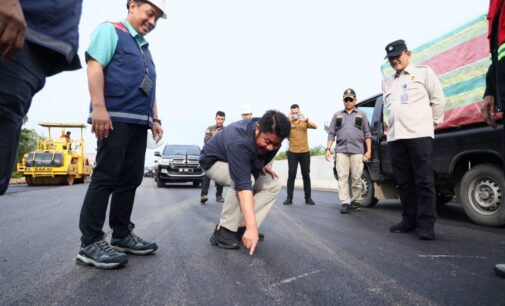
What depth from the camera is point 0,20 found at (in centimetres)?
116

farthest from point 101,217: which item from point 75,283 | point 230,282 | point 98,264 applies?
point 230,282

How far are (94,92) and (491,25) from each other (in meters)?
2.60

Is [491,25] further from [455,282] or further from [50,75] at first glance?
[50,75]

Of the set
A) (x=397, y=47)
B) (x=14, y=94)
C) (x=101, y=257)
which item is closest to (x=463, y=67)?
(x=397, y=47)

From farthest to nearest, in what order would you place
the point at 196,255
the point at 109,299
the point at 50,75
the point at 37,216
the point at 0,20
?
the point at 37,216 → the point at 196,255 → the point at 109,299 → the point at 50,75 → the point at 0,20

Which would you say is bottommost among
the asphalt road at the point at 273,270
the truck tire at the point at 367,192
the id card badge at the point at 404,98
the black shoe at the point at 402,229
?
the asphalt road at the point at 273,270

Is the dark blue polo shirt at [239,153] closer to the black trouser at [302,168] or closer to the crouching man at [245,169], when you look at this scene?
the crouching man at [245,169]

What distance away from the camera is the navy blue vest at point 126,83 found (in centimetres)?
260

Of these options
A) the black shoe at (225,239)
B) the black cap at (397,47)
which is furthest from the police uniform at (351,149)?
the black shoe at (225,239)

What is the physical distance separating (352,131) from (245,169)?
12.0 feet

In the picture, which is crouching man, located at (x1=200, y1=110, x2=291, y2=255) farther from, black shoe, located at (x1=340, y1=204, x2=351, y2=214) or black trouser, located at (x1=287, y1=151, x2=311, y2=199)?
black trouser, located at (x1=287, y1=151, x2=311, y2=199)

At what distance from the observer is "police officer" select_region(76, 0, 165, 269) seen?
248 centimetres

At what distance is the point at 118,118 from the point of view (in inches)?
102

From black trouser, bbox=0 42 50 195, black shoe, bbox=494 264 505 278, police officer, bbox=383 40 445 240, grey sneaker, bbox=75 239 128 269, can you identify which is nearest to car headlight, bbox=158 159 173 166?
police officer, bbox=383 40 445 240
